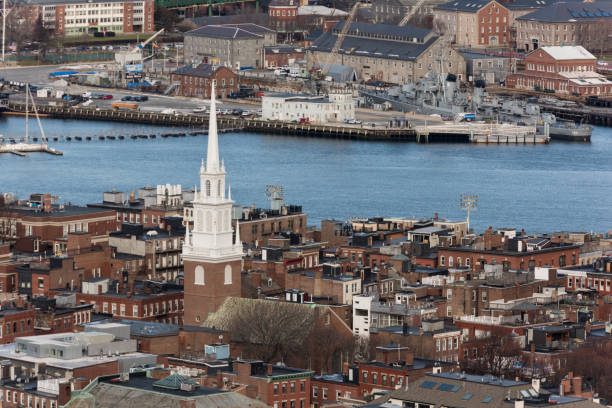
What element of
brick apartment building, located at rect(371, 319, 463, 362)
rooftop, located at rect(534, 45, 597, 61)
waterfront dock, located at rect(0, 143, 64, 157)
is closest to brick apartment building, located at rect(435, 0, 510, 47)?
rooftop, located at rect(534, 45, 597, 61)

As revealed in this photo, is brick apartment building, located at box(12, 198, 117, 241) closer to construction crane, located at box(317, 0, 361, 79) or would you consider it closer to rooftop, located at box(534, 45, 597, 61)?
construction crane, located at box(317, 0, 361, 79)

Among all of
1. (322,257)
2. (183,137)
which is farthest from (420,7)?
(322,257)

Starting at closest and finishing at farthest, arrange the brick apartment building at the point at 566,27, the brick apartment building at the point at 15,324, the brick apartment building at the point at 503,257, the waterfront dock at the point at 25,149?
the brick apartment building at the point at 15,324 < the brick apartment building at the point at 503,257 < the waterfront dock at the point at 25,149 < the brick apartment building at the point at 566,27

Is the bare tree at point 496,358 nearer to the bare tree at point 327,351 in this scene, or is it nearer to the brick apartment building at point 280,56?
the bare tree at point 327,351

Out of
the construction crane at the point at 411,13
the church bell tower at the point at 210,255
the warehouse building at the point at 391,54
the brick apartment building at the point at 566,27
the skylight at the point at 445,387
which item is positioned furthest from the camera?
the construction crane at the point at 411,13

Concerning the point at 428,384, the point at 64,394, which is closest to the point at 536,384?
the point at 428,384

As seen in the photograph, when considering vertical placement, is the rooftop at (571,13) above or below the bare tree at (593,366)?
above

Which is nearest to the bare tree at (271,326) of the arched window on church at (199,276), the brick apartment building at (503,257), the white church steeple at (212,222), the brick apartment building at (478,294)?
the arched window on church at (199,276)

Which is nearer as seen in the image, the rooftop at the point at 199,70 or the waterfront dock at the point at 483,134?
the waterfront dock at the point at 483,134
